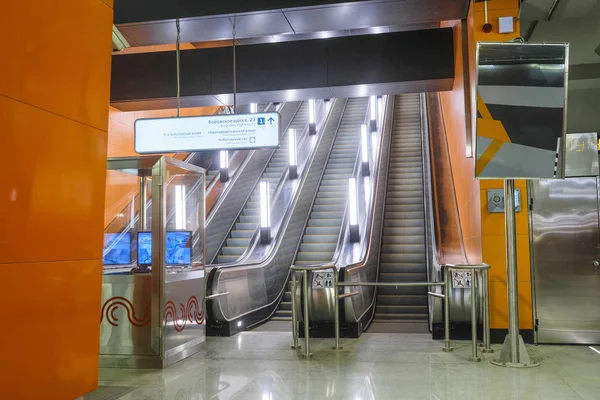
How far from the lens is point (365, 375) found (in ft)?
16.6

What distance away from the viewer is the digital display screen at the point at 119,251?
21.0 feet

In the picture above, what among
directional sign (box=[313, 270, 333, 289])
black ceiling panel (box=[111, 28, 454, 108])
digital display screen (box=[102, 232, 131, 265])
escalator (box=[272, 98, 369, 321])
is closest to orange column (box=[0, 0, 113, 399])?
digital display screen (box=[102, 232, 131, 265])

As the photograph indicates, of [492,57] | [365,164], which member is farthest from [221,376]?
[365,164]

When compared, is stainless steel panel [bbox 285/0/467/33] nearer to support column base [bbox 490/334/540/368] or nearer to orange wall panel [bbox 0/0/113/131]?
orange wall panel [bbox 0/0/113/131]

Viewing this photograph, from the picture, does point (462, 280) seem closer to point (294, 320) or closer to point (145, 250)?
point (294, 320)

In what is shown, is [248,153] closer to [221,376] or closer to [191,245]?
[191,245]

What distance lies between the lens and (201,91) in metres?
8.46

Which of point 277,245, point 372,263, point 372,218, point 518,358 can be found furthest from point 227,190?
point 518,358

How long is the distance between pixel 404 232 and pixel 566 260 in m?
5.25

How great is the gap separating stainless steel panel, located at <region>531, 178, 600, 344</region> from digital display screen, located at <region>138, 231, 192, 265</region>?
402cm

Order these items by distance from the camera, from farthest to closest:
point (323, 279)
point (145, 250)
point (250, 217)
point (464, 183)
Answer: point (250, 217) < point (464, 183) < point (323, 279) < point (145, 250)

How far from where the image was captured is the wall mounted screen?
521 centimetres

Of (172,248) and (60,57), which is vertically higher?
(60,57)

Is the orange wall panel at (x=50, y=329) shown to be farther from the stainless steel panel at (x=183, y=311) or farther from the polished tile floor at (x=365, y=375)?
the stainless steel panel at (x=183, y=311)
